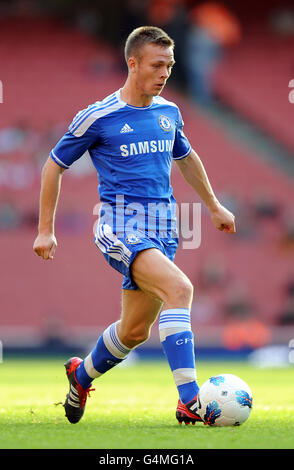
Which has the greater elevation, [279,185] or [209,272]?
[279,185]

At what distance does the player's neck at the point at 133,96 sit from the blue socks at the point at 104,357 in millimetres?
1424

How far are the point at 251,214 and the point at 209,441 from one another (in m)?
14.0

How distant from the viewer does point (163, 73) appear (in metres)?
5.66

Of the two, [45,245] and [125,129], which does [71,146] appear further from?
[45,245]

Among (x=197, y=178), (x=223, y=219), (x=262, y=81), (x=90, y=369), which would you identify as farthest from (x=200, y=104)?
(x=90, y=369)

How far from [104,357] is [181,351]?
0.80m

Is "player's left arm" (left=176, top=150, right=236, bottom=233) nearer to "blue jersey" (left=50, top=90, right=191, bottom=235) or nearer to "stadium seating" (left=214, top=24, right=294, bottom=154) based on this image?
"blue jersey" (left=50, top=90, right=191, bottom=235)

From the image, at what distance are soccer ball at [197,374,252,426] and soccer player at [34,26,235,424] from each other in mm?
436

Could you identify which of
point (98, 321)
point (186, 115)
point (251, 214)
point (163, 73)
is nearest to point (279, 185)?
point (251, 214)

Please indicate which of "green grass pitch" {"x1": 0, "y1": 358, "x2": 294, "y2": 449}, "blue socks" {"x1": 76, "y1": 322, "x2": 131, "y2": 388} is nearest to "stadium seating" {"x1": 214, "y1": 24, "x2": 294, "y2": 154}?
"green grass pitch" {"x1": 0, "y1": 358, "x2": 294, "y2": 449}

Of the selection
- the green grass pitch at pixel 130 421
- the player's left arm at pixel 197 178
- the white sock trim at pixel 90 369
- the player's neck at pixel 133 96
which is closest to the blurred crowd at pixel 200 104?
the green grass pitch at pixel 130 421

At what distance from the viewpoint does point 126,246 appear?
5418mm
